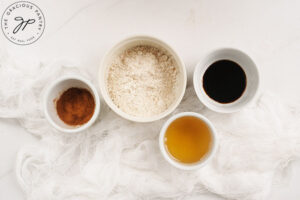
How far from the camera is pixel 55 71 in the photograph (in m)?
0.91

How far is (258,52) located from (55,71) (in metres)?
0.64

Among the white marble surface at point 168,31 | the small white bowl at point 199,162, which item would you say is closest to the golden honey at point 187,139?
the small white bowl at point 199,162

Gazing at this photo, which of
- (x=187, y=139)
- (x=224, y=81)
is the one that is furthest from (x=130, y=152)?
(x=224, y=81)

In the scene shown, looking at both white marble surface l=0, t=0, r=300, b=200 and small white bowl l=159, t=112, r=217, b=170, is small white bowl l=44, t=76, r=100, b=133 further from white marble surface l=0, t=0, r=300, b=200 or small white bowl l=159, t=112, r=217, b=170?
small white bowl l=159, t=112, r=217, b=170

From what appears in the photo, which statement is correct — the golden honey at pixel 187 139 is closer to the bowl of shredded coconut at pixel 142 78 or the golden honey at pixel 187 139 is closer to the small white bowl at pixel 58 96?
the bowl of shredded coconut at pixel 142 78

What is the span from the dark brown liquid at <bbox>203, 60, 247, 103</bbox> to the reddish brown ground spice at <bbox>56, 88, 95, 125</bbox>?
0.35 m

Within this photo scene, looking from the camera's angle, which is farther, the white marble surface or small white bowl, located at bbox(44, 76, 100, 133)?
the white marble surface

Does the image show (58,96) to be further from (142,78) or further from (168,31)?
(168,31)

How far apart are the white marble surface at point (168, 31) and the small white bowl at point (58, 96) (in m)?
0.09

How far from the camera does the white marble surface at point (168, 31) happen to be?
918 mm

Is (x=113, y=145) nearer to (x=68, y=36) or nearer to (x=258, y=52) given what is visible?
(x=68, y=36)

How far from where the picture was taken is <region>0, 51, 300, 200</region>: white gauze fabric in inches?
35.4

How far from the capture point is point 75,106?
872 millimetres

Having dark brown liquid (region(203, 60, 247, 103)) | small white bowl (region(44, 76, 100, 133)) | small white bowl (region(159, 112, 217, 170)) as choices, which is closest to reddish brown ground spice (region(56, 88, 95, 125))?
small white bowl (region(44, 76, 100, 133))
